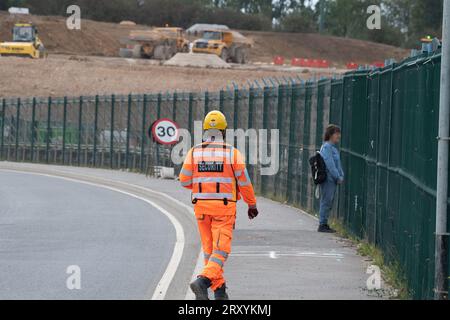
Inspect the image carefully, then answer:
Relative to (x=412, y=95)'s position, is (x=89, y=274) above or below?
below

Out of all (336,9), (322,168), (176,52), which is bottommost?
(322,168)

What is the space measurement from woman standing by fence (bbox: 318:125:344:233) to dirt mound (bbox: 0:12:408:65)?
83338 mm

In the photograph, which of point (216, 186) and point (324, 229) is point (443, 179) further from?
point (324, 229)

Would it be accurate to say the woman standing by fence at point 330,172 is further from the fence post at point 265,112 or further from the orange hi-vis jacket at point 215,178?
the fence post at point 265,112

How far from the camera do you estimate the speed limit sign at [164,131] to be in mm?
34844

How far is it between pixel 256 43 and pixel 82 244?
98.6 metres

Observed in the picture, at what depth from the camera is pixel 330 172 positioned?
18594mm

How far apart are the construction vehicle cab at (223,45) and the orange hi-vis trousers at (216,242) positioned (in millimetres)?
74645

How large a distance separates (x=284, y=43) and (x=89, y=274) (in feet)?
341

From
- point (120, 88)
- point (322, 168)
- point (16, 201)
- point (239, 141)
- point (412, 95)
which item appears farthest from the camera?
point (120, 88)

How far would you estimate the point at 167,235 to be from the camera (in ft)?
61.6

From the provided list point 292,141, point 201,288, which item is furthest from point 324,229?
point 201,288

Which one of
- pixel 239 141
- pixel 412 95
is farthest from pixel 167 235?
pixel 239 141
